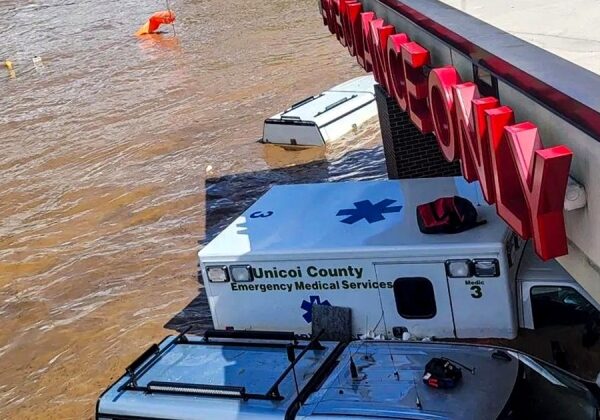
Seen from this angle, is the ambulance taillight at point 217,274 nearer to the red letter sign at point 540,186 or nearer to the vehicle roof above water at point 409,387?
the vehicle roof above water at point 409,387

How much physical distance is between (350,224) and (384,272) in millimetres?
984

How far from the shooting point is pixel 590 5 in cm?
830

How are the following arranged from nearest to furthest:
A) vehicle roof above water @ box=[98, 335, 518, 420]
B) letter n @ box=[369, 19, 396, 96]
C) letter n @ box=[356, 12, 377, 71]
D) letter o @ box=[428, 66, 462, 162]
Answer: vehicle roof above water @ box=[98, 335, 518, 420] → letter o @ box=[428, 66, 462, 162] → letter n @ box=[369, 19, 396, 96] → letter n @ box=[356, 12, 377, 71]

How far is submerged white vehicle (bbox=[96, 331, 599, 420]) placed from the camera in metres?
7.03

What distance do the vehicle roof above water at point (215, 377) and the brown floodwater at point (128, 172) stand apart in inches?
149

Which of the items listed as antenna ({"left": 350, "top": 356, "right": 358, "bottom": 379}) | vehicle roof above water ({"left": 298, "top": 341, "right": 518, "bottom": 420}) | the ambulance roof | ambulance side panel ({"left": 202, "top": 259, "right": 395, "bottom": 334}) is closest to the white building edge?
vehicle roof above water ({"left": 298, "top": 341, "right": 518, "bottom": 420})

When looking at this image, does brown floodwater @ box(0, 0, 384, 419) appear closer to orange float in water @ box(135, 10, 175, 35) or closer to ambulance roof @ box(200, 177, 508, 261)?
orange float in water @ box(135, 10, 175, 35)

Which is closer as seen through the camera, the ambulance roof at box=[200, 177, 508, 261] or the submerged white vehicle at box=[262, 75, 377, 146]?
the ambulance roof at box=[200, 177, 508, 261]

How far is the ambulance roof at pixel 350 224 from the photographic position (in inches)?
371

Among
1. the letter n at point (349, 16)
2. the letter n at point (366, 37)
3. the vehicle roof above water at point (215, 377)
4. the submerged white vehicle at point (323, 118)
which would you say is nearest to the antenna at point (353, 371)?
the vehicle roof above water at point (215, 377)

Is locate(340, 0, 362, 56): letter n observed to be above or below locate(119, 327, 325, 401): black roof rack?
above

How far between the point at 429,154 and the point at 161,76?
20.4 m

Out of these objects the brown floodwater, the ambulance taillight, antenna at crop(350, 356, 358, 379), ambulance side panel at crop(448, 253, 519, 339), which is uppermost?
antenna at crop(350, 356, 358, 379)

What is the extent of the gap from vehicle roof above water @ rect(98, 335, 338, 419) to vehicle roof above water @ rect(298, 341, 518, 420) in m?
0.30
